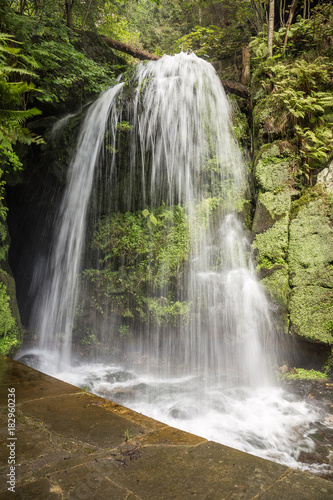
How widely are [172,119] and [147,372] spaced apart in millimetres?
5665

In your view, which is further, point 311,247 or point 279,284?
point 279,284

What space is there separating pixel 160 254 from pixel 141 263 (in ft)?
1.66

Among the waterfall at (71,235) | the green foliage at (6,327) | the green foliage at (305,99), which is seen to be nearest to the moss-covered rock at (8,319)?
the green foliage at (6,327)

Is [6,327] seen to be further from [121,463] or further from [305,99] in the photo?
[305,99]

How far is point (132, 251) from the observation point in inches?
302

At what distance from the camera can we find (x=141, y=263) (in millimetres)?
7520

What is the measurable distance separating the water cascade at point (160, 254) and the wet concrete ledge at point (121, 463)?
11.5 ft

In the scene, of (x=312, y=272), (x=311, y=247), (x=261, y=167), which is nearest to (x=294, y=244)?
(x=311, y=247)

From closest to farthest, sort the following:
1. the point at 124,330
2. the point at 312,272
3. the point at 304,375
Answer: the point at 304,375 → the point at 312,272 → the point at 124,330

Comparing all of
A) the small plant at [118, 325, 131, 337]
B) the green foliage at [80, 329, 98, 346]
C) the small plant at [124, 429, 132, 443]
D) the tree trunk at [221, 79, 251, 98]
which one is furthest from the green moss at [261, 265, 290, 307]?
the tree trunk at [221, 79, 251, 98]

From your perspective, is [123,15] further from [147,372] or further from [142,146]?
[147,372]

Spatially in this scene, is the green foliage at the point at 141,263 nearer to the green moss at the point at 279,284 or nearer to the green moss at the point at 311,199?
the green moss at the point at 279,284

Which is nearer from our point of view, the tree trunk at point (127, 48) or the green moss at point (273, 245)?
the green moss at point (273, 245)

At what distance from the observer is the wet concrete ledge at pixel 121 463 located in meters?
1.61
